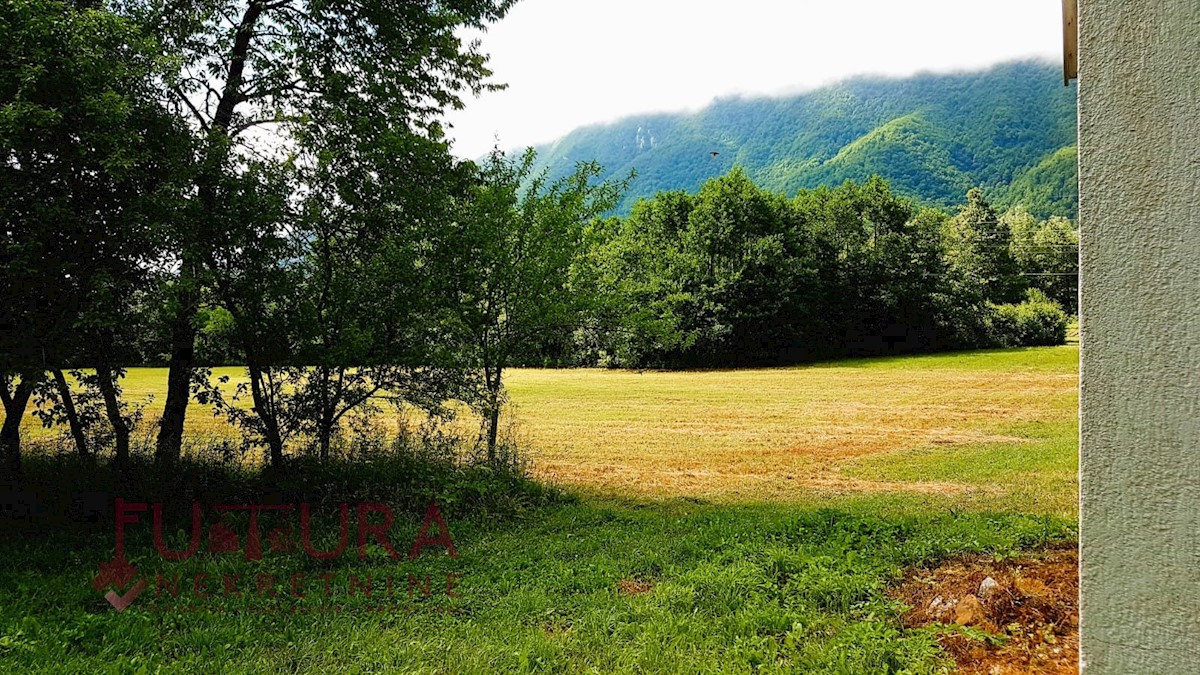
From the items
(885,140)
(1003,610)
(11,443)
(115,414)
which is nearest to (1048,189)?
(885,140)

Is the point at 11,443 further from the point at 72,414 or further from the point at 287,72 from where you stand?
the point at 287,72

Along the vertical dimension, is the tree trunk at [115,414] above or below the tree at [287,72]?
below

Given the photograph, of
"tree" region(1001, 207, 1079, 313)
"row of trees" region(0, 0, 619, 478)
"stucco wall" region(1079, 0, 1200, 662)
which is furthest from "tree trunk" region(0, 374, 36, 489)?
"tree" region(1001, 207, 1079, 313)

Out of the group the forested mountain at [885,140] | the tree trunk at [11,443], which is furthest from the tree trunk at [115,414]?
the forested mountain at [885,140]

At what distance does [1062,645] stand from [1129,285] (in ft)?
7.41

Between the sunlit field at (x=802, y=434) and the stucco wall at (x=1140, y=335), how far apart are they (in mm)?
5395

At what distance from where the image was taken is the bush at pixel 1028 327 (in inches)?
1371

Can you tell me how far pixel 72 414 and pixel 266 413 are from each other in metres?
1.51

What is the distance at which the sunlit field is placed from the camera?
312 inches

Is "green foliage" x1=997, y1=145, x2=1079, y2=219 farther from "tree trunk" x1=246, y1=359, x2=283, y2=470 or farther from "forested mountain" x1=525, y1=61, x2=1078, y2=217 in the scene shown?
"tree trunk" x1=246, y1=359, x2=283, y2=470

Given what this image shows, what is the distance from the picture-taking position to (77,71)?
452 cm

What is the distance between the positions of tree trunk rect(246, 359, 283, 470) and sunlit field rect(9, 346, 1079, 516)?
243 millimetres

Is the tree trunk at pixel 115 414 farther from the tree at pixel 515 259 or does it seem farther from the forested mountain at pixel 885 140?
the forested mountain at pixel 885 140

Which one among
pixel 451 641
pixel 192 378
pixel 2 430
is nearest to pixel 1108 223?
pixel 451 641
